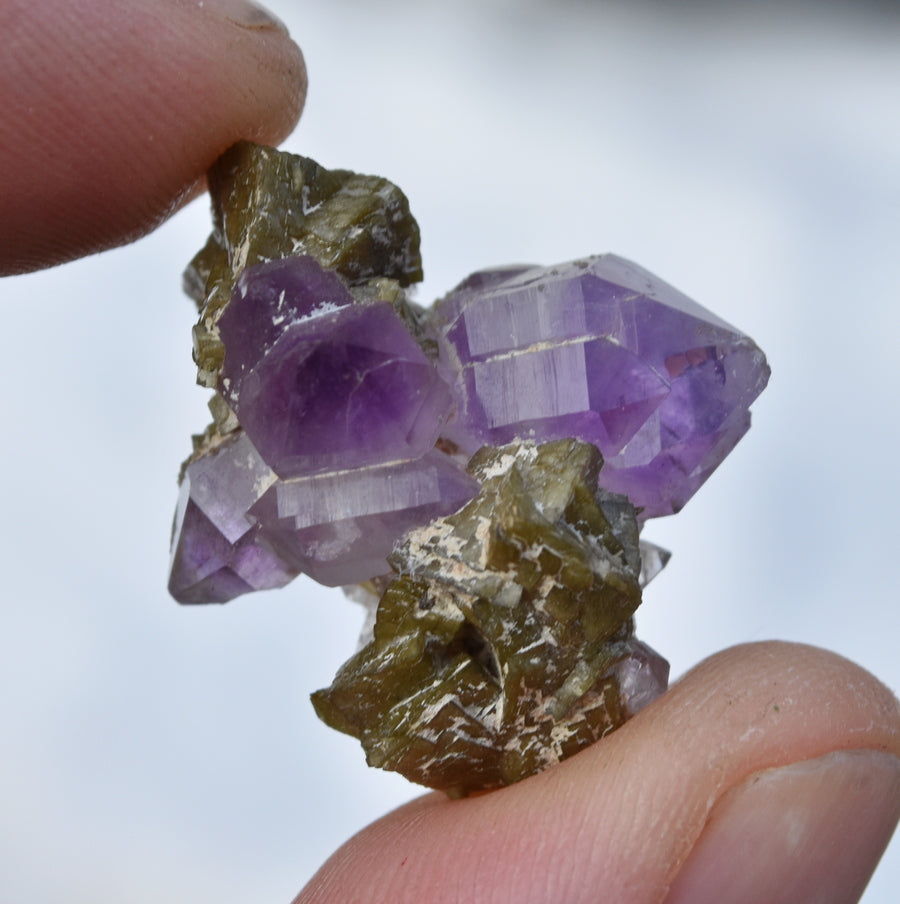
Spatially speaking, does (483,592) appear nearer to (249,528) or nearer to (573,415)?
(573,415)

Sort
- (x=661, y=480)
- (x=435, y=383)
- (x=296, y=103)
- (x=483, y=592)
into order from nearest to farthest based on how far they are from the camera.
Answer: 1. (x=483, y=592)
2. (x=435, y=383)
3. (x=661, y=480)
4. (x=296, y=103)

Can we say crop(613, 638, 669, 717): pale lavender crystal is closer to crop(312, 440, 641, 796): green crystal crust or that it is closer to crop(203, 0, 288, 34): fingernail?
crop(312, 440, 641, 796): green crystal crust

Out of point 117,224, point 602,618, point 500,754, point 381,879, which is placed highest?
point 117,224

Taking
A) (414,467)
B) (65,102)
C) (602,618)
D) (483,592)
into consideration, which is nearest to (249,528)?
(414,467)

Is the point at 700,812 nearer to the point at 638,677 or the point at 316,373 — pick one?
the point at 638,677

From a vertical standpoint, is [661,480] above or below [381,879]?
above

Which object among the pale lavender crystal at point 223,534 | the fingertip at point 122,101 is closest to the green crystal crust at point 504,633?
the pale lavender crystal at point 223,534
